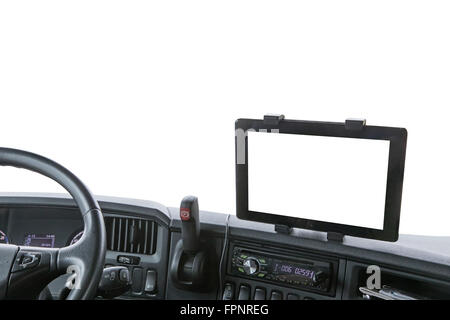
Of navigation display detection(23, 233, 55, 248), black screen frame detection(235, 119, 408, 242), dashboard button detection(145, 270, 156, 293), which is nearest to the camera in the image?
black screen frame detection(235, 119, 408, 242)

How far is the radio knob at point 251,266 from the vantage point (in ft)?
6.01

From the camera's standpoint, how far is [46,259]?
1.20 m

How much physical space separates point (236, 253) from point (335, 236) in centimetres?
32

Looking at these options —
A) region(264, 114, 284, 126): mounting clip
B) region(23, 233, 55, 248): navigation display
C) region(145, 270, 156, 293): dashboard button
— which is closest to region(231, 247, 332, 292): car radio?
region(145, 270, 156, 293): dashboard button

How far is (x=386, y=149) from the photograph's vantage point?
1559 mm

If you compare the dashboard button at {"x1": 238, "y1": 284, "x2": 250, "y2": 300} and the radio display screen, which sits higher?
the radio display screen

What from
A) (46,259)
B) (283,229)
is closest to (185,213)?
(283,229)

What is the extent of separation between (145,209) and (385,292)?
30.5 inches

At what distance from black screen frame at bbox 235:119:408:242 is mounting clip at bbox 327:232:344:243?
1 cm

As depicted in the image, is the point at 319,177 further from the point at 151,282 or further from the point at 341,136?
the point at 151,282

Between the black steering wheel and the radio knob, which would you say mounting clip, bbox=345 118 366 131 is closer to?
the radio knob

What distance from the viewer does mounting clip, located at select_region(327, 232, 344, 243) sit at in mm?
1710

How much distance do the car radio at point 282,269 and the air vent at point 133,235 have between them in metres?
0.29
